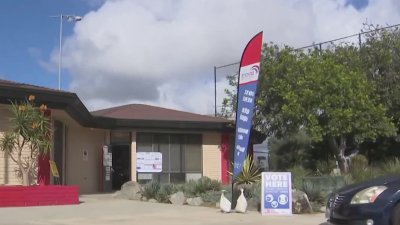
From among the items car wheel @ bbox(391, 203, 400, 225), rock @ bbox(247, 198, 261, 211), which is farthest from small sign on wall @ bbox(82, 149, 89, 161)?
car wheel @ bbox(391, 203, 400, 225)

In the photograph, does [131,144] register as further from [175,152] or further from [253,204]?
[253,204]

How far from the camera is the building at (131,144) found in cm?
2408

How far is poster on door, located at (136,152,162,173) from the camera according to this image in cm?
2628

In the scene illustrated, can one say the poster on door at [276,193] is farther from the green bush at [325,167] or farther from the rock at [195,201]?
the green bush at [325,167]

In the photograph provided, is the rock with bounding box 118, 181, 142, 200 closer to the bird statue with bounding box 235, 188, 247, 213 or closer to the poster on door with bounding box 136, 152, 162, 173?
the poster on door with bounding box 136, 152, 162, 173

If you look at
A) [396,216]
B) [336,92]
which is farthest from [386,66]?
[396,216]

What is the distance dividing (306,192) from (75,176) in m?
11.1

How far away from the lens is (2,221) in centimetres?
1338

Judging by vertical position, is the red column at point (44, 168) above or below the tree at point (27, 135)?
below

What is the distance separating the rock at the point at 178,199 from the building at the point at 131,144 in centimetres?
520

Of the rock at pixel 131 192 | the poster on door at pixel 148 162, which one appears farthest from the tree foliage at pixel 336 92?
the rock at pixel 131 192

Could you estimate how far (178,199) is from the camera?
747 inches

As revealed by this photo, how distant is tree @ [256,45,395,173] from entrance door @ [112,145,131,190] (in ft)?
21.6

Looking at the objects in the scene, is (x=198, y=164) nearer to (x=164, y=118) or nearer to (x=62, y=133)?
(x=164, y=118)
